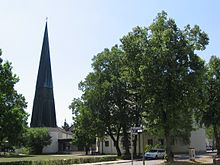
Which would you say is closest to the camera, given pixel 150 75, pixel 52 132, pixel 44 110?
pixel 150 75

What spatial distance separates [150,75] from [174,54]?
2636 mm

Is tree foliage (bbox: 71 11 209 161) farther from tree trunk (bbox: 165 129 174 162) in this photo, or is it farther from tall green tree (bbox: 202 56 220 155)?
tall green tree (bbox: 202 56 220 155)

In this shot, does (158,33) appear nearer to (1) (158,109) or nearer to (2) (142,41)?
(2) (142,41)

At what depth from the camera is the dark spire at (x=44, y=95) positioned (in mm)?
112625

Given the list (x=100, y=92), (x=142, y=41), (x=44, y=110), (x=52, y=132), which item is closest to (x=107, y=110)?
(x=100, y=92)

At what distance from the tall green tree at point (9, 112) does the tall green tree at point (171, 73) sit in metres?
13.0

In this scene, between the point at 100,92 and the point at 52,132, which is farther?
the point at 52,132

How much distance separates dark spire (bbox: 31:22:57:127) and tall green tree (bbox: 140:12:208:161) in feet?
272

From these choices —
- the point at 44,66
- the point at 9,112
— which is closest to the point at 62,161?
the point at 9,112

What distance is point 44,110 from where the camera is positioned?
113 m

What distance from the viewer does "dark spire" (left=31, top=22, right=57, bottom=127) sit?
112625 millimetres

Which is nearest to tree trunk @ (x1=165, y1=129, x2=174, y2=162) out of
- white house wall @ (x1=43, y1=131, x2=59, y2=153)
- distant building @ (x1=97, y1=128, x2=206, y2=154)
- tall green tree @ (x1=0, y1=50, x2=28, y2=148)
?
tall green tree @ (x1=0, y1=50, x2=28, y2=148)

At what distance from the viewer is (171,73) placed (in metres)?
31.0

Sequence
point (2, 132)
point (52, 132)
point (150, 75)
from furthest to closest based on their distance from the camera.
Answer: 1. point (52, 132)
2. point (2, 132)
3. point (150, 75)
